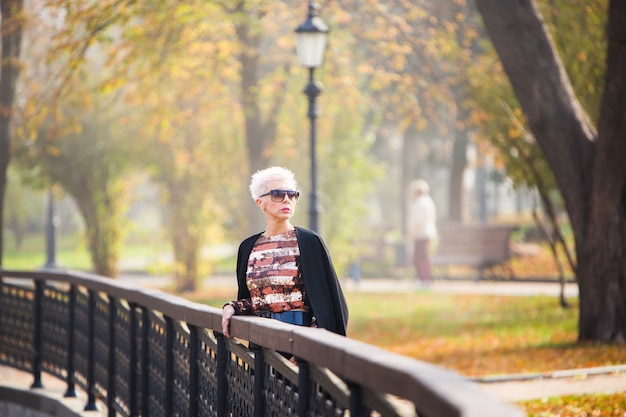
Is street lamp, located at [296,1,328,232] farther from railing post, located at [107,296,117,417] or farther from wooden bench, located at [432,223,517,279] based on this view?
wooden bench, located at [432,223,517,279]

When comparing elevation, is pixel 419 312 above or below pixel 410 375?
below

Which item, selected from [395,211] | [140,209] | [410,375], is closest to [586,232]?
[410,375]

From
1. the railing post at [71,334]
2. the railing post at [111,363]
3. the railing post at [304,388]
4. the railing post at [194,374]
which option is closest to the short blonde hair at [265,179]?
the railing post at [194,374]

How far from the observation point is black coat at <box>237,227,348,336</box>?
599cm

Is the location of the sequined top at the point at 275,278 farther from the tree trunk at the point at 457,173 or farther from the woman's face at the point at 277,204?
the tree trunk at the point at 457,173

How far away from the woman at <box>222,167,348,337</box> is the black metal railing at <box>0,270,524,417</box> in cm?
26

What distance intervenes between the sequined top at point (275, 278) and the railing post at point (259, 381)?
0.61 m

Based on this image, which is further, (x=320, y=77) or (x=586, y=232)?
(x=320, y=77)

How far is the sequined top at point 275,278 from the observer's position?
6.14 m

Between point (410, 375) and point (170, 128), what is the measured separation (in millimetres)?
22631

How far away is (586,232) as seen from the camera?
1310cm

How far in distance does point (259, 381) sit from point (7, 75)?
1238 cm

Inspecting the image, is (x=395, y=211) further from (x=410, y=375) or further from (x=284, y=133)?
(x=410, y=375)

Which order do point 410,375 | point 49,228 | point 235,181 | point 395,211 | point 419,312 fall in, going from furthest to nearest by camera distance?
point 395,211 → point 235,181 → point 49,228 → point 419,312 → point 410,375
